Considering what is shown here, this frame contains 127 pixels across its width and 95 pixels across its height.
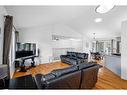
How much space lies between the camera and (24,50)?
504 centimetres

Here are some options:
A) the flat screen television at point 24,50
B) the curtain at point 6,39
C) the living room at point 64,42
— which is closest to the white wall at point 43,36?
the living room at point 64,42

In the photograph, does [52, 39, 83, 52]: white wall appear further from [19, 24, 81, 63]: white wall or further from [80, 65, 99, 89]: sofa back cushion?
[80, 65, 99, 89]: sofa back cushion

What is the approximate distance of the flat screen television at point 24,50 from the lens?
184 inches

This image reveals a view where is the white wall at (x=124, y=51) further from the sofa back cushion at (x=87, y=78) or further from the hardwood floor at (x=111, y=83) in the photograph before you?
the sofa back cushion at (x=87, y=78)

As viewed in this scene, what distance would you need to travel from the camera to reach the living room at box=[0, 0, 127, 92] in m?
2.80

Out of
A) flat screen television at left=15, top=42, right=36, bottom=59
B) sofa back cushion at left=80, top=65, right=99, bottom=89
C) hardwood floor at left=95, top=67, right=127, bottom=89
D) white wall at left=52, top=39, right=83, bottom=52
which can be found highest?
white wall at left=52, top=39, right=83, bottom=52

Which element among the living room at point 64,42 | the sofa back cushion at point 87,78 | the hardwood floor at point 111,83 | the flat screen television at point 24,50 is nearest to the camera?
the sofa back cushion at point 87,78

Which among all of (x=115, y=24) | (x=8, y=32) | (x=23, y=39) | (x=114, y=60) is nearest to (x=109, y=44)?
(x=115, y=24)

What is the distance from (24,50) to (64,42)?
3.92 metres

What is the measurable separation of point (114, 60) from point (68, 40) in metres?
4.46

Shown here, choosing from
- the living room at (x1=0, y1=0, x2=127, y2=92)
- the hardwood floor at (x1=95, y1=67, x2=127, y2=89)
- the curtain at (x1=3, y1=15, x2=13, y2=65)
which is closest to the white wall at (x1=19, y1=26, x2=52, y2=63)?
the living room at (x1=0, y1=0, x2=127, y2=92)

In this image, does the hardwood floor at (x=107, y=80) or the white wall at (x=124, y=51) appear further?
the white wall at (x=124, y=51)

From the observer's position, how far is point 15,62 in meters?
4.78
